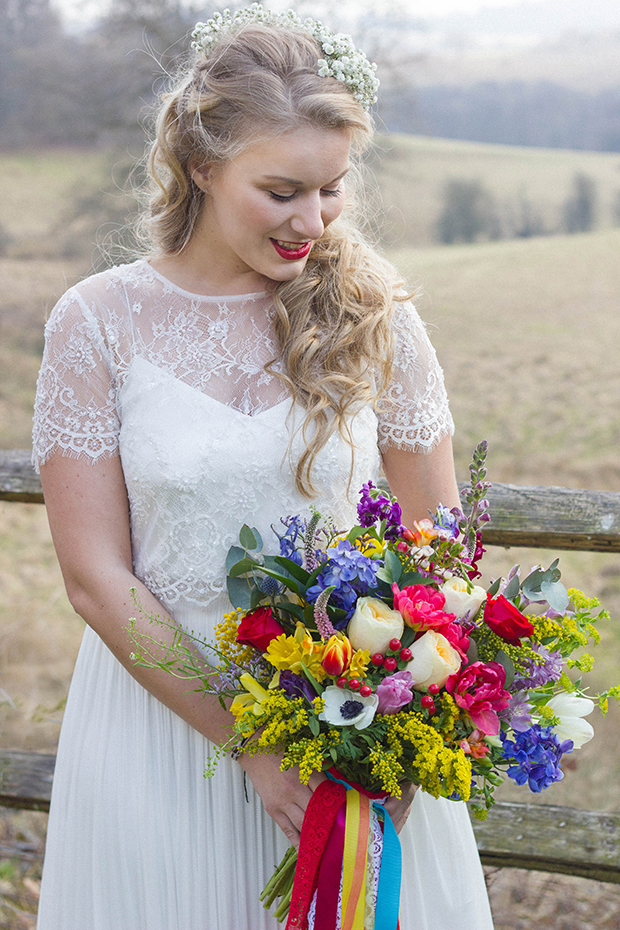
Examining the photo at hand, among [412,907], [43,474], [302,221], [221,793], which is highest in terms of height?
[302,221]

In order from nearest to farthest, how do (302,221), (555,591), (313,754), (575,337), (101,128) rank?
(313,754) → (555,591) → (302,221) → (101,128) → (575,337)

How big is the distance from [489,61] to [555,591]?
31458mm

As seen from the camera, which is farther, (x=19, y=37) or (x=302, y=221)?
(x=19, y=37)

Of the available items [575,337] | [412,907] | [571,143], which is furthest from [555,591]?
[571,143]

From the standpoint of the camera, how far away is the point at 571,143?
26953 millimetres

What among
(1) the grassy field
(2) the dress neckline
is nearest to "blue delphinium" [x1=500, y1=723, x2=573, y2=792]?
(1) the grassy field

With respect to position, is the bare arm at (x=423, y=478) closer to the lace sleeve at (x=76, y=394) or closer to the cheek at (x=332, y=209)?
the cheek at (x=332, y=209)

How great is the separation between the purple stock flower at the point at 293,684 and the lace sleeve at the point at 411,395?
75 centimetres

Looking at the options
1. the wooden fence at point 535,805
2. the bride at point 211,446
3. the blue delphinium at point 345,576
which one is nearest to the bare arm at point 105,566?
the bride at point 211,446

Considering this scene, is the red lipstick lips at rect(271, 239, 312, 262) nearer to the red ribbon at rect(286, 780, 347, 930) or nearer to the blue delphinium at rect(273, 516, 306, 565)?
the blue delphinium at rect(273, 516, 306, 565)

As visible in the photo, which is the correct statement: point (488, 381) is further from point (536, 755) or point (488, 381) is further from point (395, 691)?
point (395, 691)

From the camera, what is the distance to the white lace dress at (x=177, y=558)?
183 cm

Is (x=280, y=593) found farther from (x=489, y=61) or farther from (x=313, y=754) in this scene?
(x=489, y=61)

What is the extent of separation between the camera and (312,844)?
1.50 m
